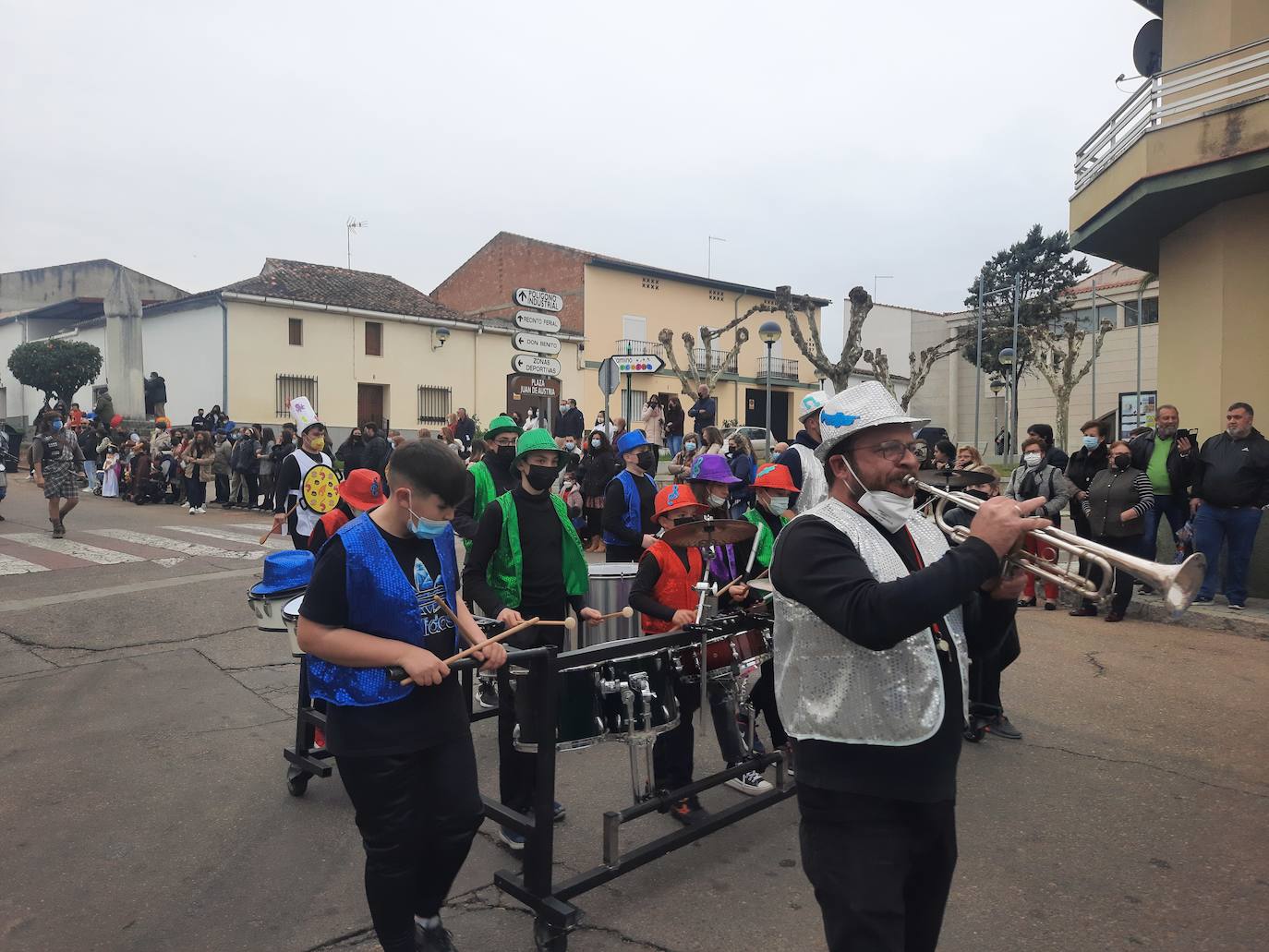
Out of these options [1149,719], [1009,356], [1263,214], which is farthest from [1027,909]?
[1009,356]

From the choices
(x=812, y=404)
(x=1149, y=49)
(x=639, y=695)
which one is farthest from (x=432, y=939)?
(x=1149, y=49)

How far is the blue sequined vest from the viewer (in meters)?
2.78

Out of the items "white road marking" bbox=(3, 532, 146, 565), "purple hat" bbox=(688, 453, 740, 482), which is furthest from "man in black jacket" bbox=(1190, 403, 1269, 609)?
"white road marking" bbox=(3, 532, 146, 565)

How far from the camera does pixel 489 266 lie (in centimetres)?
4600

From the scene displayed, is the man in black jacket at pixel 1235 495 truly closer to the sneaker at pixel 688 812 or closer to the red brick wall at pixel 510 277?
the sneaker at pixel 688 812

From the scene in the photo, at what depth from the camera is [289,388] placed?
105 ft

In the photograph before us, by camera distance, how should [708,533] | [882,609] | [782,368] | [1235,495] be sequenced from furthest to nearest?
[782,368], [1235,495], [708,533], [882,609]

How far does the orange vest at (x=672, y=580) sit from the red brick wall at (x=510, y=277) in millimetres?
37136

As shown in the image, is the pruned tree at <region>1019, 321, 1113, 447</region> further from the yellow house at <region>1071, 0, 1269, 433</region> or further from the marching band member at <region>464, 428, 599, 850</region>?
the marching band member at <region>464, 428, 599, 850</region>

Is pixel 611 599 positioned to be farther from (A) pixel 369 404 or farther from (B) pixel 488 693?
(A) pixel 369 404

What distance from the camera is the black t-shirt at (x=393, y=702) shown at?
2758 millimetres

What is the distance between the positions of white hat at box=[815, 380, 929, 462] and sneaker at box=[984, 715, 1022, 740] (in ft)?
12.8

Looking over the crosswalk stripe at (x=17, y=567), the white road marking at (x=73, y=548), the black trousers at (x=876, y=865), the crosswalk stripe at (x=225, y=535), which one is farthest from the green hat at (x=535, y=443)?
the crosswalk stripe at (x=225, y=535)

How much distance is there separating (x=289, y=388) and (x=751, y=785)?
101 ft
